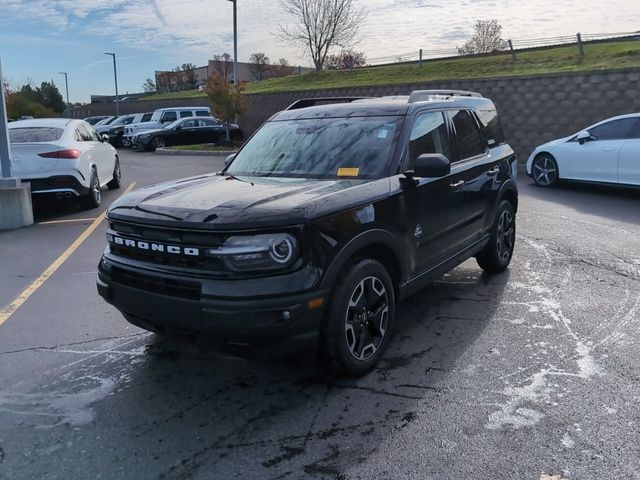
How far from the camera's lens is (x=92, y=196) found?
34.6 ft

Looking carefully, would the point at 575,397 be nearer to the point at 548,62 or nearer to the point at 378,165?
the point at 378,165

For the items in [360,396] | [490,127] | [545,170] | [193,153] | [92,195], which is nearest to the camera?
[360,396]

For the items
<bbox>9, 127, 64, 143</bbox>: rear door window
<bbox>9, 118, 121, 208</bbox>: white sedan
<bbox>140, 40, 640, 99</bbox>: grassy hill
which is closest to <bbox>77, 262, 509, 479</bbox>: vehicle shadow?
<bbox>9, 118, 121, 208</bbox>: white sedan

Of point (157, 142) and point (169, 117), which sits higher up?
point (169, 117)

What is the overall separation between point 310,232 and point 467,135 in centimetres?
276

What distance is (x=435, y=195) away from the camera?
15.0 feet

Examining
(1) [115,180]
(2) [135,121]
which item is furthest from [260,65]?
(1) [115,180]

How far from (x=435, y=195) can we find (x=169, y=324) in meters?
2.32

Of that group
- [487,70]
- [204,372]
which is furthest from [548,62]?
[204,372]

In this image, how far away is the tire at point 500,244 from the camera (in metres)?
5.98

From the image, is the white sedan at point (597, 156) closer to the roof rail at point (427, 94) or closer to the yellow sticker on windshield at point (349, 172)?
the roof rail at point (427, 94)

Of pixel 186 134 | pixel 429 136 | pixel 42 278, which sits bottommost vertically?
pixel 42 278

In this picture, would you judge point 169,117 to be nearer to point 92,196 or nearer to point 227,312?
point 92,196

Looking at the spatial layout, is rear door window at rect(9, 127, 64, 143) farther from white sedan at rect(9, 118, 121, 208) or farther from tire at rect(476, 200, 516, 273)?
tire at rect(476, 200, 516, 273)
